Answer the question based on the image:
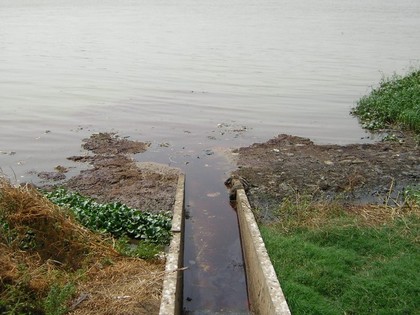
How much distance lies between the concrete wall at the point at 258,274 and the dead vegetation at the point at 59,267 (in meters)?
1.09

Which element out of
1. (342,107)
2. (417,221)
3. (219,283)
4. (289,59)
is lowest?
(219,283)

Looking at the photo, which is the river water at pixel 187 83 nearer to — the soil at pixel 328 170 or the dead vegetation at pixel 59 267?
the soil at pixel 328 170

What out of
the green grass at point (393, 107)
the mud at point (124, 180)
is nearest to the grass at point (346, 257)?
the mud at point (124, 180)

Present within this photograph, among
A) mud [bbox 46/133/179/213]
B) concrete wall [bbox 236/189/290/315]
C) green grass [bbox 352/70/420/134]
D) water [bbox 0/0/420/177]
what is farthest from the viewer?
water [bbox 0/0/420/177]

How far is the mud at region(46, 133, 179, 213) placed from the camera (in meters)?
8.25

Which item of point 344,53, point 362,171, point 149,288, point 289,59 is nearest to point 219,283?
point 149,288

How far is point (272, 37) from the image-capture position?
1211 inches

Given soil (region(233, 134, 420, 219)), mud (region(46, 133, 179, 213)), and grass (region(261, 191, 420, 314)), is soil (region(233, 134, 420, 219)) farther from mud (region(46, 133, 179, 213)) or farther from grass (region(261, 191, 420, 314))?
mud (region(46, 133, 179, 213))

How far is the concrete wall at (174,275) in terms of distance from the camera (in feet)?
15.6

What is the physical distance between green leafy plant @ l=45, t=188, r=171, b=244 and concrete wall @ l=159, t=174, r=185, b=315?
1.01 ft

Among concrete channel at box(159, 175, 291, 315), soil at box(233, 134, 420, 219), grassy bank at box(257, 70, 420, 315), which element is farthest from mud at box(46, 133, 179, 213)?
grassy bank at box(257, 70, 420, 315)

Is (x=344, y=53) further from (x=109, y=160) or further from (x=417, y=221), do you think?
(x=417, y=221)

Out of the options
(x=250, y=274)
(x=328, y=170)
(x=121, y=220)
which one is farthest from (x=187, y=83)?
(x=250, y=274)

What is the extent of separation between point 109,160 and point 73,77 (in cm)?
1083
